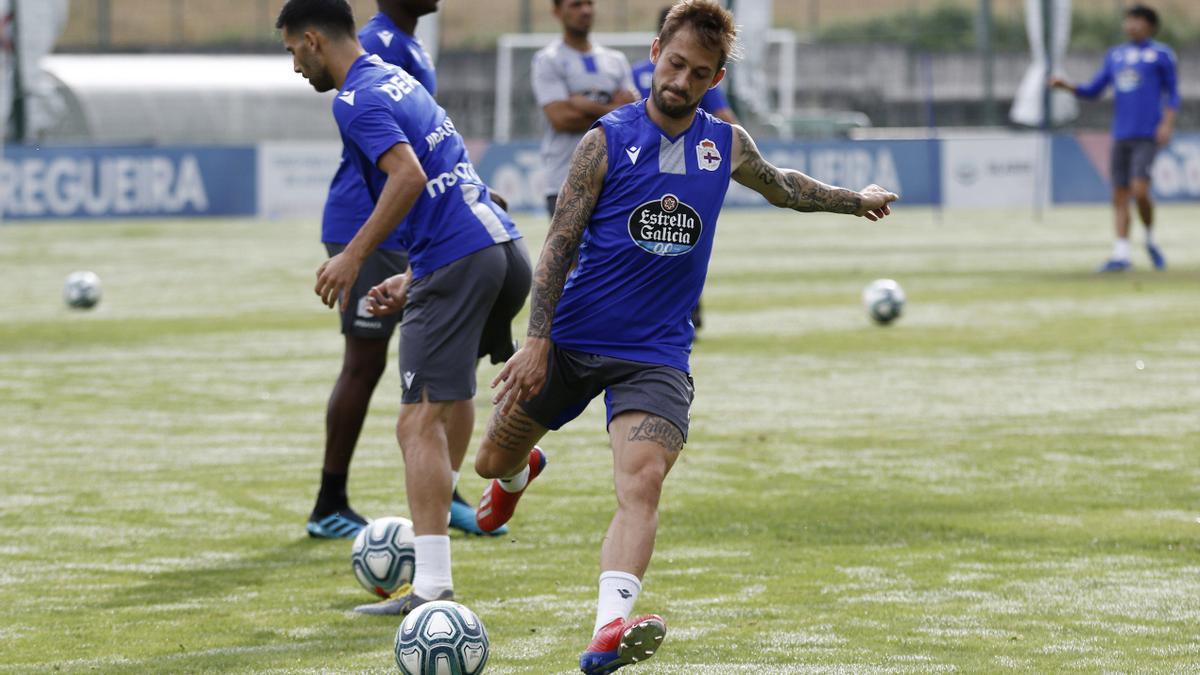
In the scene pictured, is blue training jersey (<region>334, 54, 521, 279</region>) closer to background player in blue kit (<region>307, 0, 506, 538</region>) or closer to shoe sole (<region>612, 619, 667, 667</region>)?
background player in blue kit (<region>307, 0, 506, 538</region>)

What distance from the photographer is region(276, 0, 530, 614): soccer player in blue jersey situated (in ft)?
19.4

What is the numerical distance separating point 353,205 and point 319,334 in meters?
7.83

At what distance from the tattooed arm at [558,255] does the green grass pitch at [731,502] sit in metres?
0.84

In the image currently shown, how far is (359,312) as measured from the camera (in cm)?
719

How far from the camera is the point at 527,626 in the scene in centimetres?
579

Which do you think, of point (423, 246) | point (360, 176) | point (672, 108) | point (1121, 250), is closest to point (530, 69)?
point (1121, 250)

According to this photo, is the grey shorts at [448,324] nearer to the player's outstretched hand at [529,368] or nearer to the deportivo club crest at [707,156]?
the player's outstretched hand at [529,368]

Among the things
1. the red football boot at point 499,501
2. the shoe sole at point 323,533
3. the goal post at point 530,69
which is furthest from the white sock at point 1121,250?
the goal post at point 530,69

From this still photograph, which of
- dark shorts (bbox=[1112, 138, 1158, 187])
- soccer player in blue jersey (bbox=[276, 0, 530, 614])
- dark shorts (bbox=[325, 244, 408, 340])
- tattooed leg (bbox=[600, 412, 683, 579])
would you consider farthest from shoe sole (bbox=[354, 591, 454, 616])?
dark shorts (bbox=[1112, 138, 1158, 187])

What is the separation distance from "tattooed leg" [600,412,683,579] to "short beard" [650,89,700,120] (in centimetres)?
85

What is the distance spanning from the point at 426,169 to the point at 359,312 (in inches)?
46.8

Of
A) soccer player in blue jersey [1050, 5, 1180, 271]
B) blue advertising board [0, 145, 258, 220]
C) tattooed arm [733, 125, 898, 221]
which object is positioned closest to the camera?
tattooed arm [733, 125, 898, 221]

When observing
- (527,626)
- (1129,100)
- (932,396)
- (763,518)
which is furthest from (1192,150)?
(527,626)

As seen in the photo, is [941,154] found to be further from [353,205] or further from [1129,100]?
[353,205]
